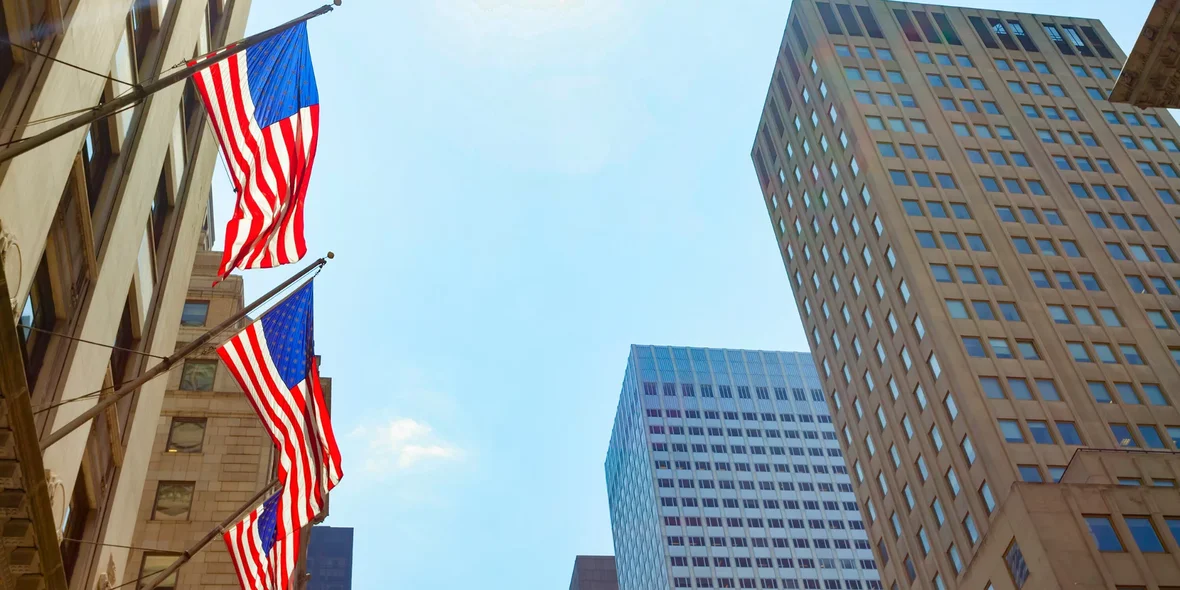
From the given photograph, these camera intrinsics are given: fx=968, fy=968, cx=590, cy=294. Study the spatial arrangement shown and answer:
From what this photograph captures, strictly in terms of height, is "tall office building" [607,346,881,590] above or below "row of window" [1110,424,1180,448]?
above

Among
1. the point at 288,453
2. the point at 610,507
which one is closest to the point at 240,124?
the point at 288,453

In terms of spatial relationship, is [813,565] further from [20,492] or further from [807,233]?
[20,492]

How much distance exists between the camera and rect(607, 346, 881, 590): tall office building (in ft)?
486

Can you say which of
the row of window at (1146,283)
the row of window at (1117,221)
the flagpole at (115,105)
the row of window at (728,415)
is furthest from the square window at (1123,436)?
the row of window at (728,415)

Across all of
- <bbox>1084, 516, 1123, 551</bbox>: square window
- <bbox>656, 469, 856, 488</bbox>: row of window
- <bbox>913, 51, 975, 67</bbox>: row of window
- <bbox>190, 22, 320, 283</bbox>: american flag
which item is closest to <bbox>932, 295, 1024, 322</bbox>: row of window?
<bbox>1084, 516, 1123, 551</bbox>: square window

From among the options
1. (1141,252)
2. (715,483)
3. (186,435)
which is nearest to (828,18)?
(1141,252)

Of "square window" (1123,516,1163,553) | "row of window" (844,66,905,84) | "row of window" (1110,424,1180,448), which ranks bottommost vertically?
"square window" (1123,516,1163,553)

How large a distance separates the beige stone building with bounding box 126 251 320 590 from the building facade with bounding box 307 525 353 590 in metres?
129

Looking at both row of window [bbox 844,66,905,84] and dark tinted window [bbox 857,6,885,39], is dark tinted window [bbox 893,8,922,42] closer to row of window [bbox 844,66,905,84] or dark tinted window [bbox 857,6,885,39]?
dark tinted window [bbox 857,6,885,39]

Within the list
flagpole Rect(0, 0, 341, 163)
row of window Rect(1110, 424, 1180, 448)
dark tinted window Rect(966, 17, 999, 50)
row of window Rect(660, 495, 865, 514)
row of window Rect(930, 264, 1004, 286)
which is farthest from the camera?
row of window Rect(660, 495, 865, 514)

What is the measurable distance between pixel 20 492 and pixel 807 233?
7001 centimetres

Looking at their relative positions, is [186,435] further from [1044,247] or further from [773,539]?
[773,539]

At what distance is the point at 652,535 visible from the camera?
507ft

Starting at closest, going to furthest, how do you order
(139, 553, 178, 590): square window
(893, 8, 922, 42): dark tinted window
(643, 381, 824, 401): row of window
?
(139, 553, 178, 590): square window → (893, 8, 922, 42): dark tinted window → (643, 381, 824, 401): row of window
